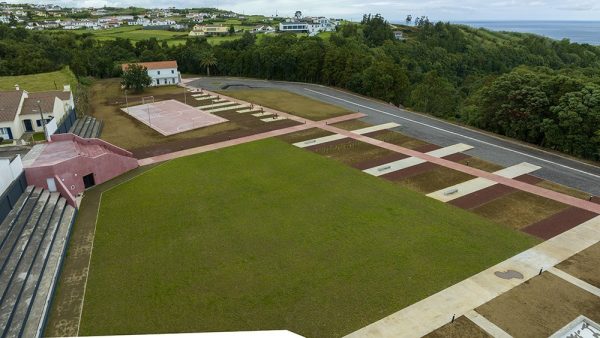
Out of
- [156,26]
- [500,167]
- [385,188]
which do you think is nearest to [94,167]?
[385,188]

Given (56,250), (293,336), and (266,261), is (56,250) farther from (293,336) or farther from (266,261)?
(293,336)

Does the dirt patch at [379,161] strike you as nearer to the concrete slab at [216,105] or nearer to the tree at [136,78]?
the concrete slab at [216,105]

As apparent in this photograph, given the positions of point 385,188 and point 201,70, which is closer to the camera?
point 385,188

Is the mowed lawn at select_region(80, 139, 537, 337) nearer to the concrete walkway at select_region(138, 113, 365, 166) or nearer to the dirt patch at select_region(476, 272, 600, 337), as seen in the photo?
the dirt patch at select_region(476, 272, 600, 337)

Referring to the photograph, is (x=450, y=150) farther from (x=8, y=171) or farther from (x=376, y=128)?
(x=8, y=171)

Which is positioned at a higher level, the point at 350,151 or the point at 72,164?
the point at 72,164

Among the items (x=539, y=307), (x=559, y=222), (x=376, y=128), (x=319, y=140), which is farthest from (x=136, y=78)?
(x=539, y=307)
